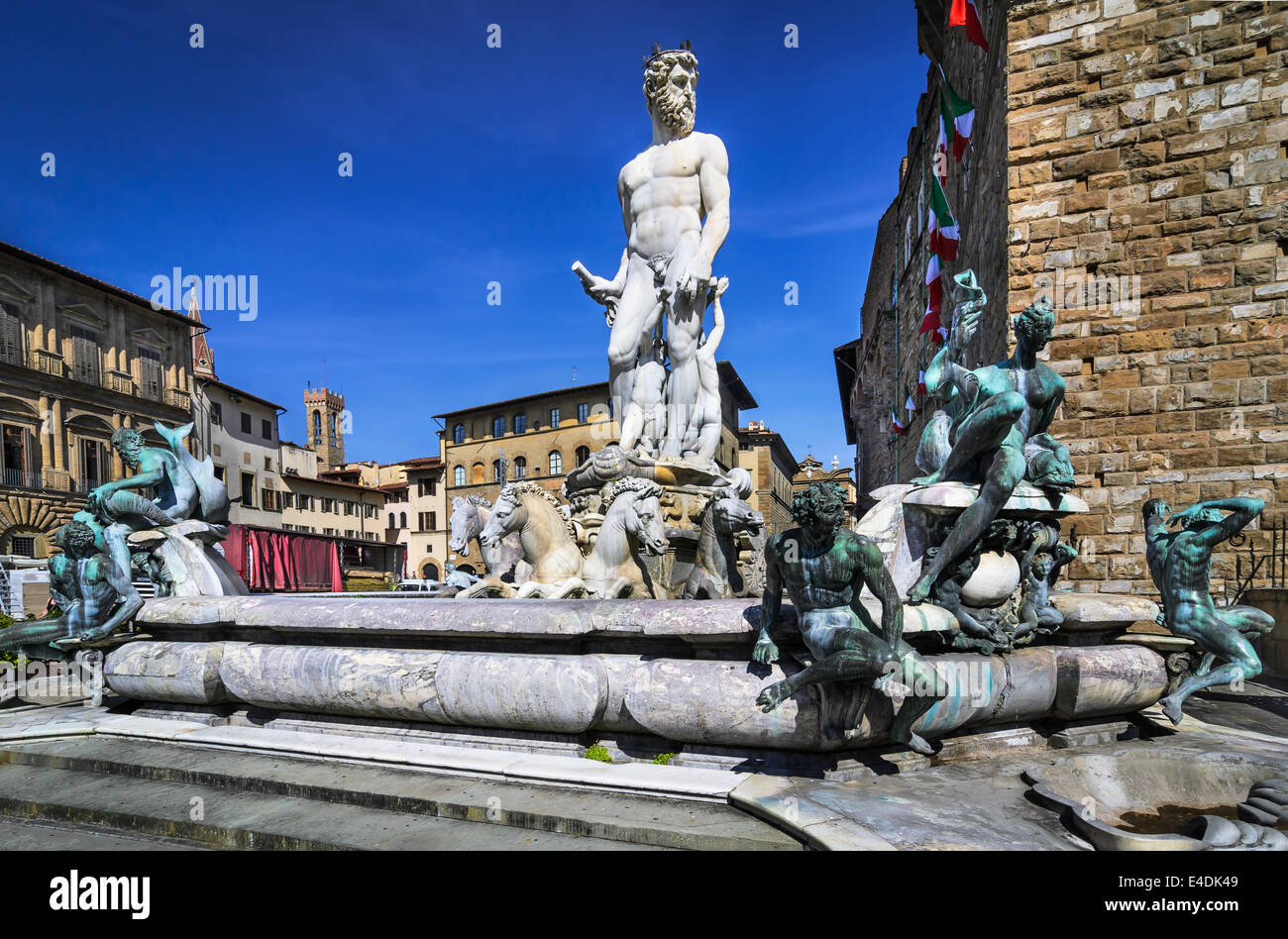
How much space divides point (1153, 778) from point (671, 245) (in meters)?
5.03

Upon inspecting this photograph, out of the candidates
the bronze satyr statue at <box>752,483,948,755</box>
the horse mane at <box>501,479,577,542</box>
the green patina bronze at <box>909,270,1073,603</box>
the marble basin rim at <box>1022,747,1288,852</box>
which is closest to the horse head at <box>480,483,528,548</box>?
the horse mane at <box>501,479,577,542</box>

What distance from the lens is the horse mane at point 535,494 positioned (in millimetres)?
5320

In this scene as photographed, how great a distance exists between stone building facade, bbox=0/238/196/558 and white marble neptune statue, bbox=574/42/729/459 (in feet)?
89.5

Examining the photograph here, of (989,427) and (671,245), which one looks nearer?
(989,427)

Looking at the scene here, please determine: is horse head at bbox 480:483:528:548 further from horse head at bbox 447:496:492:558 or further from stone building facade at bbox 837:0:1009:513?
stone building facade at bbox 837:0:1009:513

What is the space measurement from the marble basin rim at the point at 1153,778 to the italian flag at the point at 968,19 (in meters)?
10.3

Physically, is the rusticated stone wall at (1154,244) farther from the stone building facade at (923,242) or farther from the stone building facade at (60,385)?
the stone building facade at (60,385)

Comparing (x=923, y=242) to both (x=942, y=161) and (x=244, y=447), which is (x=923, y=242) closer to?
(x=942, y=161)

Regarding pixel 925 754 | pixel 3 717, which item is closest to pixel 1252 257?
pixel 925 754

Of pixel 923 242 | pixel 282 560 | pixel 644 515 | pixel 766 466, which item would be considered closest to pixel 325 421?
pixel 766 466

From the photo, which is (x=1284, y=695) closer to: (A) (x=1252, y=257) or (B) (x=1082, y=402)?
(B) (x=1082, y=402)

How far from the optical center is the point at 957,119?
12.4 metres

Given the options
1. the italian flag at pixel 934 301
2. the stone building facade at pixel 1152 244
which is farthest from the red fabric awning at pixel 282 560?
the stone building facade at pixel 1152 244

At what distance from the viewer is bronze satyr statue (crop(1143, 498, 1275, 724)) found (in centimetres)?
357
